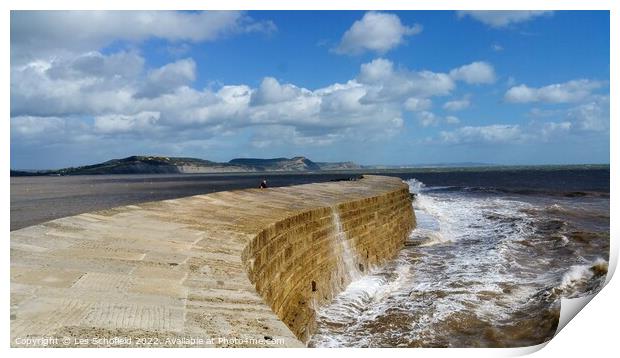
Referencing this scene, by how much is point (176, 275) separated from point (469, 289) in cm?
863

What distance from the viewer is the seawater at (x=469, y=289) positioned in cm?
889

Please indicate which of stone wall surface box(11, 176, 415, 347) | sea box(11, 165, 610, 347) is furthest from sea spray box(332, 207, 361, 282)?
stone wall surface box(11, 176, 415, 347)

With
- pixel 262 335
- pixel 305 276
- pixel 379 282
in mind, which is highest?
pixel 262 335

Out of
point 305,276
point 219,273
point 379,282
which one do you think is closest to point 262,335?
point 219,273

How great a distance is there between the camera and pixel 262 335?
147 inches

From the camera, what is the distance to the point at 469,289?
38.7ft

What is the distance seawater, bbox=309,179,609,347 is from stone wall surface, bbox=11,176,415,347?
3.02 ft

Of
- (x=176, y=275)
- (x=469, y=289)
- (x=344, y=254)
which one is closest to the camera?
(x=176, y=275)

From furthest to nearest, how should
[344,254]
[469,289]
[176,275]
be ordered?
1. [344,254]
2. [469,289]
3. [176,275]

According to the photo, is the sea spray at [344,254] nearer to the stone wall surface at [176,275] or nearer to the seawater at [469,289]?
the seawater at [469,289]

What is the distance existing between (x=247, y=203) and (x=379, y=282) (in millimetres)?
4159

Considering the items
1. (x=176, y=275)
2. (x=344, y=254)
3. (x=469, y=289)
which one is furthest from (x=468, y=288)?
(x=176, y=275)

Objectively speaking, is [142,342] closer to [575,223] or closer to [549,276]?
[549,276]

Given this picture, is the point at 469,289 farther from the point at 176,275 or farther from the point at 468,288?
the point at 176,275
